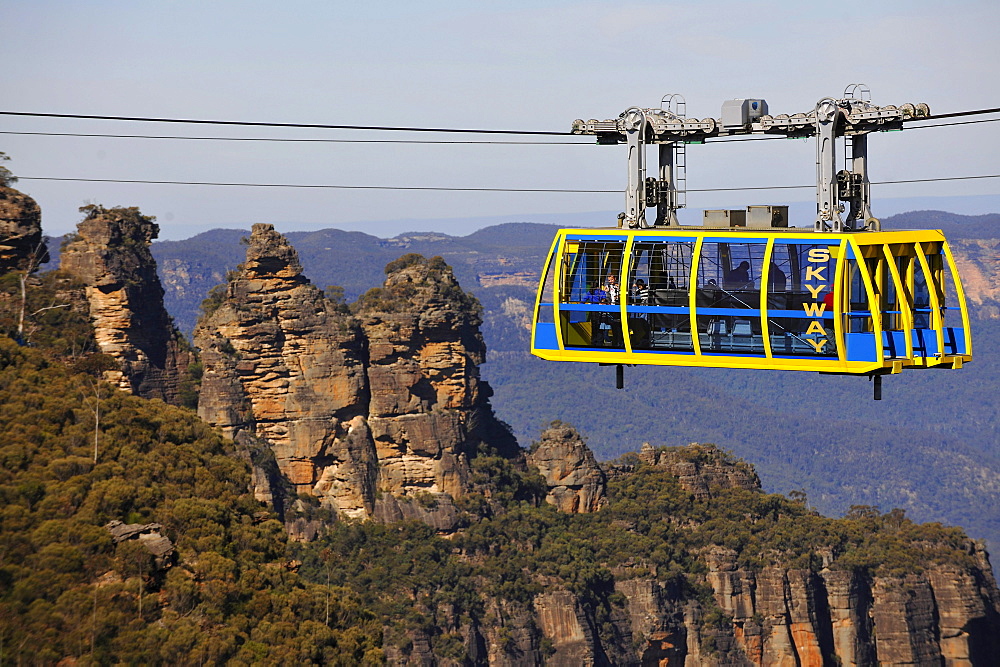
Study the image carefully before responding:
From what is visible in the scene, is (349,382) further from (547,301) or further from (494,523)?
(547,301)

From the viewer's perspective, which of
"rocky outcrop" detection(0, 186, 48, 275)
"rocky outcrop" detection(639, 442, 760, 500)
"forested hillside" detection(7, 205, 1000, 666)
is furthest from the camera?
"rocky outcrop" detection(639, 442, 760, 500)

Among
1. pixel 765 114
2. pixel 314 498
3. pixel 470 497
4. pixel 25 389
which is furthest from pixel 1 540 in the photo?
pixel 470 497

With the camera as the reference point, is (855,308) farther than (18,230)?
No

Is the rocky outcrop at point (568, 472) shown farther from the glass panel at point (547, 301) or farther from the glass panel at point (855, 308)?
the glass panel at point (855, 308)

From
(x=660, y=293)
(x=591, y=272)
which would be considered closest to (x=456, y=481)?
(x=591, y=272)

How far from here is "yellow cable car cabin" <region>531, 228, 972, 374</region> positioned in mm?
26641

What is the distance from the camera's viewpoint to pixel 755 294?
1134 inches

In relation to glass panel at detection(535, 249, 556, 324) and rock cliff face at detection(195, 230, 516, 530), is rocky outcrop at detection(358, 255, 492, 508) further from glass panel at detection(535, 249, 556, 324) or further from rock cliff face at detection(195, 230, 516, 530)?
glass panel at detection(535, 249, 556, 324)

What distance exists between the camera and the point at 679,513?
105812mm

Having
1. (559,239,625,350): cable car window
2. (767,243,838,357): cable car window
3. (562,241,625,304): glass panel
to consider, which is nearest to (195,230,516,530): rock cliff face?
(559,239,625,350): cable car window

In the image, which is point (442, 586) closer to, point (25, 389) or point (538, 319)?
point (25, 389)

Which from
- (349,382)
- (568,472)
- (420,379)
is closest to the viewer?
(349,382)

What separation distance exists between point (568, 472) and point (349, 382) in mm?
18611

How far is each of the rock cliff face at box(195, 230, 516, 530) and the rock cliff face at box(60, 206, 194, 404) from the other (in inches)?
142
